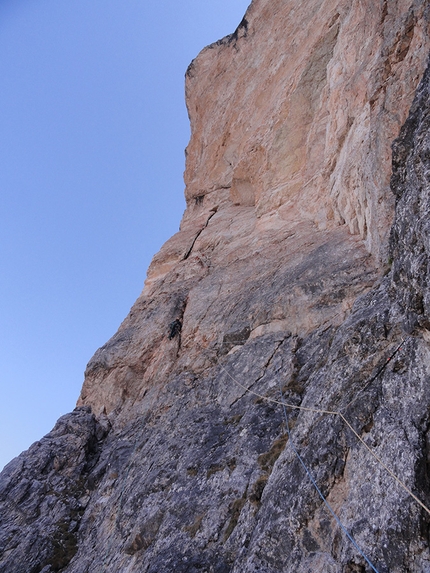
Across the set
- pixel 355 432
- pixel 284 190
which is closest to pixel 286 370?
pixel 355 432

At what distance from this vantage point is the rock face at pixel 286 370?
20.3 ft

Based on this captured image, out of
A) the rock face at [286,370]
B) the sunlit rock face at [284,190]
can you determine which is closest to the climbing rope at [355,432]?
the rock face at [286,370]

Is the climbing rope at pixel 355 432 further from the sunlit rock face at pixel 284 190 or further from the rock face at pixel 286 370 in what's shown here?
the sunlit rock face at pixel 284 190

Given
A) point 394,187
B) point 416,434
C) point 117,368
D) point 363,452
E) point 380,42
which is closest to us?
point 416,434

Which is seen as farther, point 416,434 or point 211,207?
point 211,207

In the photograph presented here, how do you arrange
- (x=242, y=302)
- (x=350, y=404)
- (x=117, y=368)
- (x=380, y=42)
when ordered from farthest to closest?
(x=117, y=368) → (x=242, y=302) → (x=380, y=42) → (x=350, y=404)

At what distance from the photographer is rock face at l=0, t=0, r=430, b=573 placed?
618 centimetres

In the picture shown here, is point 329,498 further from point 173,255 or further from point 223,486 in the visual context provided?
point 173,255

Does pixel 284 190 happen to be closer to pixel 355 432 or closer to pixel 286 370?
pixel 286 370

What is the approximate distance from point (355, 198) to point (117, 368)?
11727 millimetres

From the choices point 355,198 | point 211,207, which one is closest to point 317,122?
point 355,198

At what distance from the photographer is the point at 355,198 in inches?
514

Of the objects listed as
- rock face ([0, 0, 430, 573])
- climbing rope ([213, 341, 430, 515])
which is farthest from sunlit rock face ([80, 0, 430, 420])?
climbing rope ([213, 341, 430, 515])

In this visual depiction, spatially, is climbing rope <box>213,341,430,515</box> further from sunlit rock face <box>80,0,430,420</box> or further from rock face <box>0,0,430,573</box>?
sunlit rock face <box>80,0,430,420</box>
